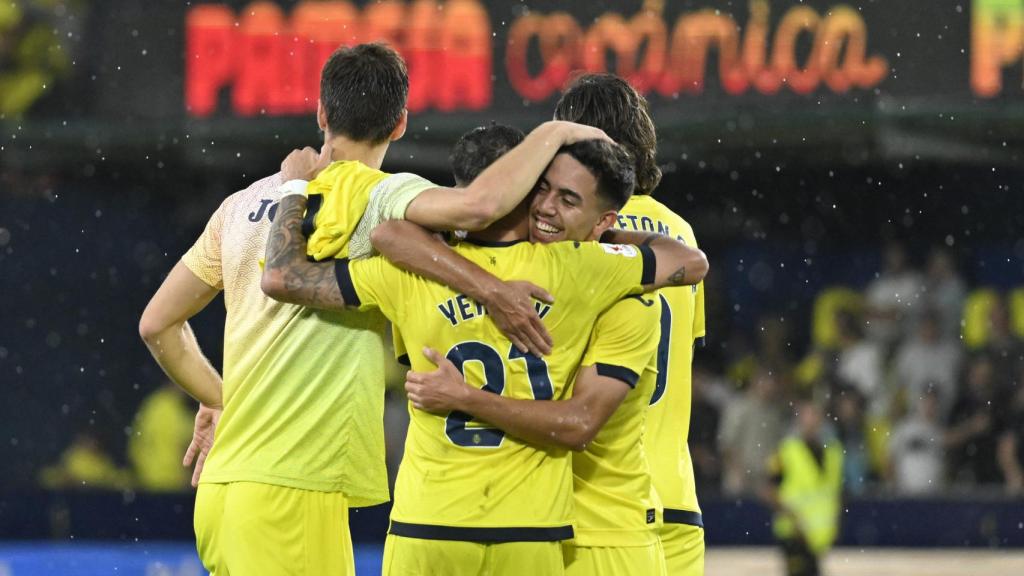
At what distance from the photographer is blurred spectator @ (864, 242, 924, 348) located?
14367 mm

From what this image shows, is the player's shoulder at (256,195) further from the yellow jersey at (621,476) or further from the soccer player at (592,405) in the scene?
the yellow jersey at (621,476)

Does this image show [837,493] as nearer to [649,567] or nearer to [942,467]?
[942,467]

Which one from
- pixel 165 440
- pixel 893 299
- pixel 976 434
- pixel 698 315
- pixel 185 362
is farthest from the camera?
pixel 165 440

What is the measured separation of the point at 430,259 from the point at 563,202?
0.37m

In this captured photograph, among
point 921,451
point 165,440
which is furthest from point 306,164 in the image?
point 165,440

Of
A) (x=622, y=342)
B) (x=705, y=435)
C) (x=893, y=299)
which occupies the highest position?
(x=622, y=342)

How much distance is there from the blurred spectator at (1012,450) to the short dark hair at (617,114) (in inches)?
390

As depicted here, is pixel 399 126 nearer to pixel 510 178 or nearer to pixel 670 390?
pixel 510 178

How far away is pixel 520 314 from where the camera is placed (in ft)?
12.2

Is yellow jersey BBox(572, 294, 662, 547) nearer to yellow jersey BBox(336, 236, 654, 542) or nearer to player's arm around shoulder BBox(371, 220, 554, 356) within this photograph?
yellow jersey BBox(336, 236, 654, 542)

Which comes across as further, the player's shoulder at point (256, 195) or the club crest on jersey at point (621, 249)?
the player's shoulder at point (256, 195)

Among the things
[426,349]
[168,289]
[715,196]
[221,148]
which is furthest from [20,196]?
[426,349]

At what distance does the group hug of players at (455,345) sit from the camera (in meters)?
3.76

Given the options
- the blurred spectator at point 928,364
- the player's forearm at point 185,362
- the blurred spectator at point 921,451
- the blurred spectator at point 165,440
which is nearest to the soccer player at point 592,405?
the player's forearm at point 185,362
